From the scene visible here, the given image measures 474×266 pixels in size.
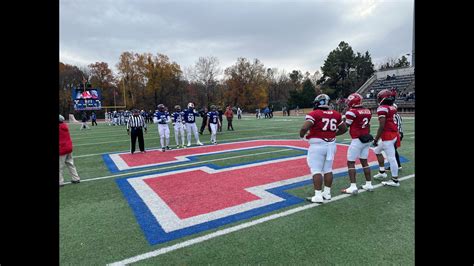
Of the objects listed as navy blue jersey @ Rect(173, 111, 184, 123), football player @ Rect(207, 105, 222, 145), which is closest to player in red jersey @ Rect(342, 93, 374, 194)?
football player @ Rect(207, 105, 222, 145)

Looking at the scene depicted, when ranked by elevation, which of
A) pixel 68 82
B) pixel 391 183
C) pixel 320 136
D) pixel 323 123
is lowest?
pixel 391 183

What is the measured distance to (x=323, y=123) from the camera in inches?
195

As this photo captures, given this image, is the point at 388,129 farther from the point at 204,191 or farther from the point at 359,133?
the point at 204,191

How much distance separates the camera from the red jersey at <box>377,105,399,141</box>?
19.2 feet

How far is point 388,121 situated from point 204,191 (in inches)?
177

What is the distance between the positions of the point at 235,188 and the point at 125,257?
9.97 feet

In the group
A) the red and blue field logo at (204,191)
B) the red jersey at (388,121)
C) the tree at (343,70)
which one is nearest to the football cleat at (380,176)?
the red and blue field logo at (204,191)

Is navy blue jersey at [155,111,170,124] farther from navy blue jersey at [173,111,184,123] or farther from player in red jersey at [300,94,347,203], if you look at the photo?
player in red jersey at [300,94,347,203]

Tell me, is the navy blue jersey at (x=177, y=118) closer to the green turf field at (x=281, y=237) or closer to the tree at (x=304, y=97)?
the green turf field at (x=281, y=237)

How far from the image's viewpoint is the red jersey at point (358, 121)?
561cm

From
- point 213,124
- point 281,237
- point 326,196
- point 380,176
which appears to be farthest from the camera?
point 213,124

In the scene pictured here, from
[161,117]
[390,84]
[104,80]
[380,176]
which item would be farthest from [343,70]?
[380,176]
